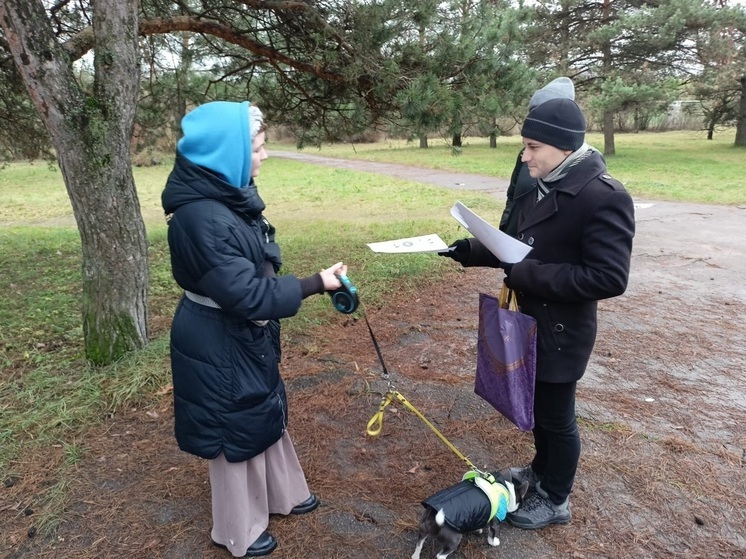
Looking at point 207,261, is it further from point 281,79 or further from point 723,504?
point 281,79

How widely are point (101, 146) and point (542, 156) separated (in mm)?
2828

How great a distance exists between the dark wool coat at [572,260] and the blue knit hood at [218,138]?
1.15 metres

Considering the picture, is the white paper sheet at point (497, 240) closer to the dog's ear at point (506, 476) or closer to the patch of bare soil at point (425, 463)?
the dog's ear at point (506, 476)

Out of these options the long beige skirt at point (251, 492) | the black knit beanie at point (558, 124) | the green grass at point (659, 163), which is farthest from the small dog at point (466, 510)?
the green grass at point (659, 163)

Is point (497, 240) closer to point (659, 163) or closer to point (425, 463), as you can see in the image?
point (425, 463)

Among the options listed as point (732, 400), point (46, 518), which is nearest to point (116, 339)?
point (46, 518)

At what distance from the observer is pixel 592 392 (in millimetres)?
3715

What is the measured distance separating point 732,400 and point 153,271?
238 inches

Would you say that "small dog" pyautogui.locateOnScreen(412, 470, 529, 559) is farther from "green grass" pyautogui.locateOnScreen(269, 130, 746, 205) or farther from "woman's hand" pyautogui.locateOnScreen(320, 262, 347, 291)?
"green grass" pyautogui.locateOnScreen(269, 130, 746, 205)

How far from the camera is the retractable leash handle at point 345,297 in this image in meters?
2.11

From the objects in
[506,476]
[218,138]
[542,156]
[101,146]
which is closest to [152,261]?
[101,146]

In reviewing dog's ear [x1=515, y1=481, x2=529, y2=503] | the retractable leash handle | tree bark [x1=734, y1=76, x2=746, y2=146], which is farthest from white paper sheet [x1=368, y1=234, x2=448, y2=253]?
tree bark [x1=734, y1=76, x2=746, y2=146]

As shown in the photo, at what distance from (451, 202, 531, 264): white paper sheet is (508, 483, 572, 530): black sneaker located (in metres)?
1.15

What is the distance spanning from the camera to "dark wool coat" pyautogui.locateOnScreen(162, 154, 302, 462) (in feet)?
6.30
